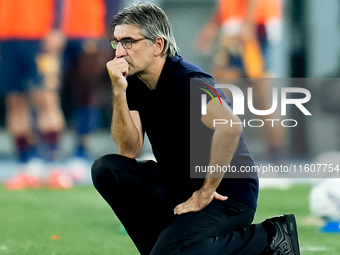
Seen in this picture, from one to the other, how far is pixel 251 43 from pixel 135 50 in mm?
4400

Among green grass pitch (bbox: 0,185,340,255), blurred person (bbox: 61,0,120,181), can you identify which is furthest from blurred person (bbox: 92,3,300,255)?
blurred person (bbox: 61,0,120,181)

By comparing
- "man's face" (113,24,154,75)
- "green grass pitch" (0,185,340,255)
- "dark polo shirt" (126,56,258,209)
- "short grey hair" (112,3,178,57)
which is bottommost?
"green grass pitch" (0,185,340,255)

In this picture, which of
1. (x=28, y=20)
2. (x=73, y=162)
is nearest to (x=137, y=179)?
(x=73, y=162)

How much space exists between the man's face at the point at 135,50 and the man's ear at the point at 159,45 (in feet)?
0.08

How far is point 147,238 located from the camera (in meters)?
3.60

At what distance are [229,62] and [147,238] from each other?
14.8 feet

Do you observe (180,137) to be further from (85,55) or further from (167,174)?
(85,55)

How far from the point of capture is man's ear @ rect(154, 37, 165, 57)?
11.5 feet

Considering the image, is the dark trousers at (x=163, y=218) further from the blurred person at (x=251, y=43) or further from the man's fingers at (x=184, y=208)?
the blurred person at (x=251, y=43)

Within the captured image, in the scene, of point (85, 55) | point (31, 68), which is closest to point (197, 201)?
point (31, 68)

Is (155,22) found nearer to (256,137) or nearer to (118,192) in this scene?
(118,192)

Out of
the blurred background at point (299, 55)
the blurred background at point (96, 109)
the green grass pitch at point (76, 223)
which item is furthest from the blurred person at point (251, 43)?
the blurred background at point (299, 55)

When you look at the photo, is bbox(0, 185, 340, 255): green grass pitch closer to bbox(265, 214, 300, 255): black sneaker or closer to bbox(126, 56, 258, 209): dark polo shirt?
bbox(265, 214, 300, 255): black sneaker

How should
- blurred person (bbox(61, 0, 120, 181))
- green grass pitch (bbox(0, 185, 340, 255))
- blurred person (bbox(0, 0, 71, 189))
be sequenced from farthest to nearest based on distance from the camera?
blurred person (bbox(61, 0, 120, 181)), blurred person (bbox(0, 0, 71, 189)), green grass pitch (bbox(0, 185, 340, 255))
